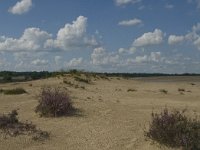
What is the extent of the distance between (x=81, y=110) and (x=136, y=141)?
4900mm

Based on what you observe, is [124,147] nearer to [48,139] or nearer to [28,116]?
[48,139]

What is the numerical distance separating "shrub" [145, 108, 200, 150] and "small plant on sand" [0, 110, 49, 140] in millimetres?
2846

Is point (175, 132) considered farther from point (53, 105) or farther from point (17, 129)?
point (53, 105)

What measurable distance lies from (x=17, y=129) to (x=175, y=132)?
14.0ft

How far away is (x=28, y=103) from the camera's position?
61.4 feet

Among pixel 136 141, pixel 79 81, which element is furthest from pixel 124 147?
pixel 79 81

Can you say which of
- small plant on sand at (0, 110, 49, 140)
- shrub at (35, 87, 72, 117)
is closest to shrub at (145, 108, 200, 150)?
small plant on sand at (0, 110, 49, 140)

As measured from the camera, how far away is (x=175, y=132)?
1152 cm

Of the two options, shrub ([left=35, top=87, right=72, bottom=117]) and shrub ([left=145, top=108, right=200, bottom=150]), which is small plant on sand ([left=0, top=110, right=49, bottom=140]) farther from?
shrub ([left=145, top=108, right=200, bottom=150])

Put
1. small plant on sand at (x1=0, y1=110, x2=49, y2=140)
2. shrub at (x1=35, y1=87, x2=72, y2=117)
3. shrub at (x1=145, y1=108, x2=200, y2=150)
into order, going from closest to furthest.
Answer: shrub at (x1=145, y1=108, x2=200, y2=150)
small plant on sand at (x1=0, y1=110, x2=49, y2=140)
shrub at (x1=35, y1=87, x2=72, y2=117)

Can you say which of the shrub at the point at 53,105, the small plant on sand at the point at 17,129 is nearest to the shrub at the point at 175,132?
the small plant on sand at the point at 17,129

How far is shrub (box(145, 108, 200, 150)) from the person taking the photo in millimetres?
11156

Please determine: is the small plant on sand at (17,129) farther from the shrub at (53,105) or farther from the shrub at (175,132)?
the shrub at (175,132)

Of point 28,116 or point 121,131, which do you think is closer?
point 121,131
